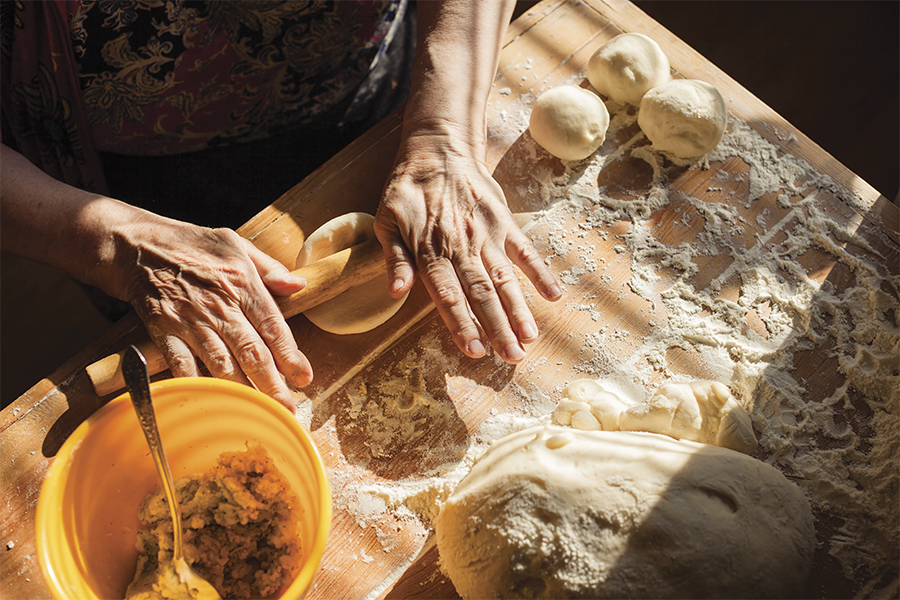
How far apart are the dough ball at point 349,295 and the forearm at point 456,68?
0.86 ft

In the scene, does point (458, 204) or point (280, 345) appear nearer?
point (280, 345)

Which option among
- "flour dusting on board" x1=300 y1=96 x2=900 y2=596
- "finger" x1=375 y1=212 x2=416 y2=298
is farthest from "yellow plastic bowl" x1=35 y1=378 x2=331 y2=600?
"finger" x1=375 y1=212 x2=416 y2=298

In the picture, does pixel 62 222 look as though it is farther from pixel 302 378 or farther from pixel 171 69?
pixel 302 378

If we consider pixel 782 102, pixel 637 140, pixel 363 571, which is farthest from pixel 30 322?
pixel 782 102

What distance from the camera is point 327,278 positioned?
1149 mm

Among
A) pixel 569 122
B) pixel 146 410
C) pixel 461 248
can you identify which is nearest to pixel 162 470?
→ pixel 146 410

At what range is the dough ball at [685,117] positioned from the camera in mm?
1335

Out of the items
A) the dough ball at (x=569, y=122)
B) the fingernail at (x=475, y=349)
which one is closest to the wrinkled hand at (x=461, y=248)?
the fingernail at (x=475, y=349)

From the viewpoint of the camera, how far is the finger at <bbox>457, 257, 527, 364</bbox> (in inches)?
44.4

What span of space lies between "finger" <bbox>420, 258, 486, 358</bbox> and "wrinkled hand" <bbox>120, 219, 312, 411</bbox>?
262mm

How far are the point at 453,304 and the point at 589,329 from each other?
325 millimetres

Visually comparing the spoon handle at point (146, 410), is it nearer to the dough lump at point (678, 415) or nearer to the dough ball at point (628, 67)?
the dough lump at point (678, 415)

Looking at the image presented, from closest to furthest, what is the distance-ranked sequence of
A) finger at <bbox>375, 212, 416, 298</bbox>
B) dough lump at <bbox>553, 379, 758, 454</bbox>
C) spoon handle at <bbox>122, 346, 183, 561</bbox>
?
spoon handle at <bbox>122, 346, 183, 561</bbox>
dough lump at <bbox>553, 379, 758, 454</bbox>
finger at <bbox>375, 212, 416, 298</bbox>

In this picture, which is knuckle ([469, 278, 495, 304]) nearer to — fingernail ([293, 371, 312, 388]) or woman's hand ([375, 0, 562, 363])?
woman's hand ([375, 0, 562, 363])
